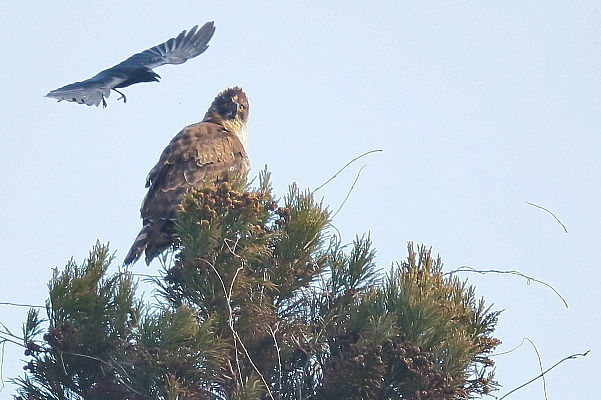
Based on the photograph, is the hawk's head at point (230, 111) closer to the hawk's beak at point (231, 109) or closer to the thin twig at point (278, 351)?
the hawk's beak at point (231, 109)

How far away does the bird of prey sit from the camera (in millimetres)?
7383

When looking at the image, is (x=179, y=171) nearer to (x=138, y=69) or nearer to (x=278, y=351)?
Answer: (x=138, y=69)

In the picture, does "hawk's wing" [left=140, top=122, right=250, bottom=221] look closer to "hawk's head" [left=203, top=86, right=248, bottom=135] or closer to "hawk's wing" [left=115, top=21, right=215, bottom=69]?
"hawk's head" [left=203, top=86, right=248, bottom=135]

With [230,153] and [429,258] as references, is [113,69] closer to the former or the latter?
[230,153]

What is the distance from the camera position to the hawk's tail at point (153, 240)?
21.5 feet

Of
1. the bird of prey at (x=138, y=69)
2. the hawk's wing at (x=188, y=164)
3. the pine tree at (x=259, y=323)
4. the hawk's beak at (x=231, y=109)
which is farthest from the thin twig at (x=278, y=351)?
the hawk's beak at (x=231, y=109)

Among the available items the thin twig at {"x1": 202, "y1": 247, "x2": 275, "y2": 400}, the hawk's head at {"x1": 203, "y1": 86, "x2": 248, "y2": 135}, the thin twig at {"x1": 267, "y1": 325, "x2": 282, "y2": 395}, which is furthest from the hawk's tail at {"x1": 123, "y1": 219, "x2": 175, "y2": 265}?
the hawk's head at {"x1": 203, "y1": 86, "x2": 248, "y2": 135}

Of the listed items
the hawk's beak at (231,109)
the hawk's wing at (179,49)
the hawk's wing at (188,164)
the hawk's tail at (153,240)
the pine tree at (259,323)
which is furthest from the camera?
the hawk's beak at (231,109)

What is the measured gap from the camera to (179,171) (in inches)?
276

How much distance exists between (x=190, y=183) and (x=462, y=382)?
9.13ft

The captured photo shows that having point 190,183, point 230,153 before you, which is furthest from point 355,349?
point 230,153

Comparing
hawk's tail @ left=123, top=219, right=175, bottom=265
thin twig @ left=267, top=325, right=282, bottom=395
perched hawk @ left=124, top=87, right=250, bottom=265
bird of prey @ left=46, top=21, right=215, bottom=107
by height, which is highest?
bird of prey @ left=46, top=21, right=215, bottom=107

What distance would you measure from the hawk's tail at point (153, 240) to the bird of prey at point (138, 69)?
116 centimetres

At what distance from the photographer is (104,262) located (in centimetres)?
496
